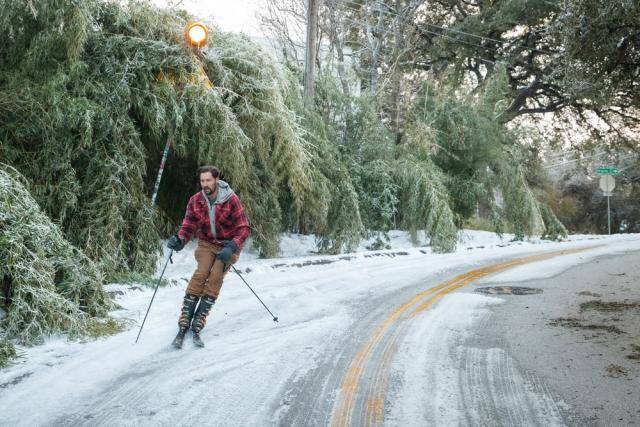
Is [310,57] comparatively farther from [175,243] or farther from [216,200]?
[175,243]

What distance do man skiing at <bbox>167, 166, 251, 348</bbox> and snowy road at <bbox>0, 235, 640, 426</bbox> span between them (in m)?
0.35

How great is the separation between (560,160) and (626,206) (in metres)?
19.3

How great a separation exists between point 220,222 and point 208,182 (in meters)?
0.43

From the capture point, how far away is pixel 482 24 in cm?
2275

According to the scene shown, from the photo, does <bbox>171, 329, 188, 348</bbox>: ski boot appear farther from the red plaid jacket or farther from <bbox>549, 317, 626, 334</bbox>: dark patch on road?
<bbox>549, 317, 626, 334</bbox>: dark patch on road

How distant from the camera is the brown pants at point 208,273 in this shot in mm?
5512

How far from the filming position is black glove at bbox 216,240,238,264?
532 cm

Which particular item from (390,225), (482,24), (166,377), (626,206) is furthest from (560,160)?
(166,377)

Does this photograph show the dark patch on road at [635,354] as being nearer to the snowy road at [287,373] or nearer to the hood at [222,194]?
the snowy road at [287,373]

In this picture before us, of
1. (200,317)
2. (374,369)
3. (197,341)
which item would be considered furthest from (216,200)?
(374,369)

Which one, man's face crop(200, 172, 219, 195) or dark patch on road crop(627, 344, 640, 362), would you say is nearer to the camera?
dark patch on road crop(627, 344, 640, 362)

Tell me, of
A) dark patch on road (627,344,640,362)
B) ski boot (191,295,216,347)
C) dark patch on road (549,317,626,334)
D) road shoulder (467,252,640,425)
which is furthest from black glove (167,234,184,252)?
dark patch on road (627,344,640,362)

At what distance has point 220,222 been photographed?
18.4 feet

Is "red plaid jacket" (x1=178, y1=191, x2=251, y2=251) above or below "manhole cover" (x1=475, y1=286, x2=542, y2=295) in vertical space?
above
